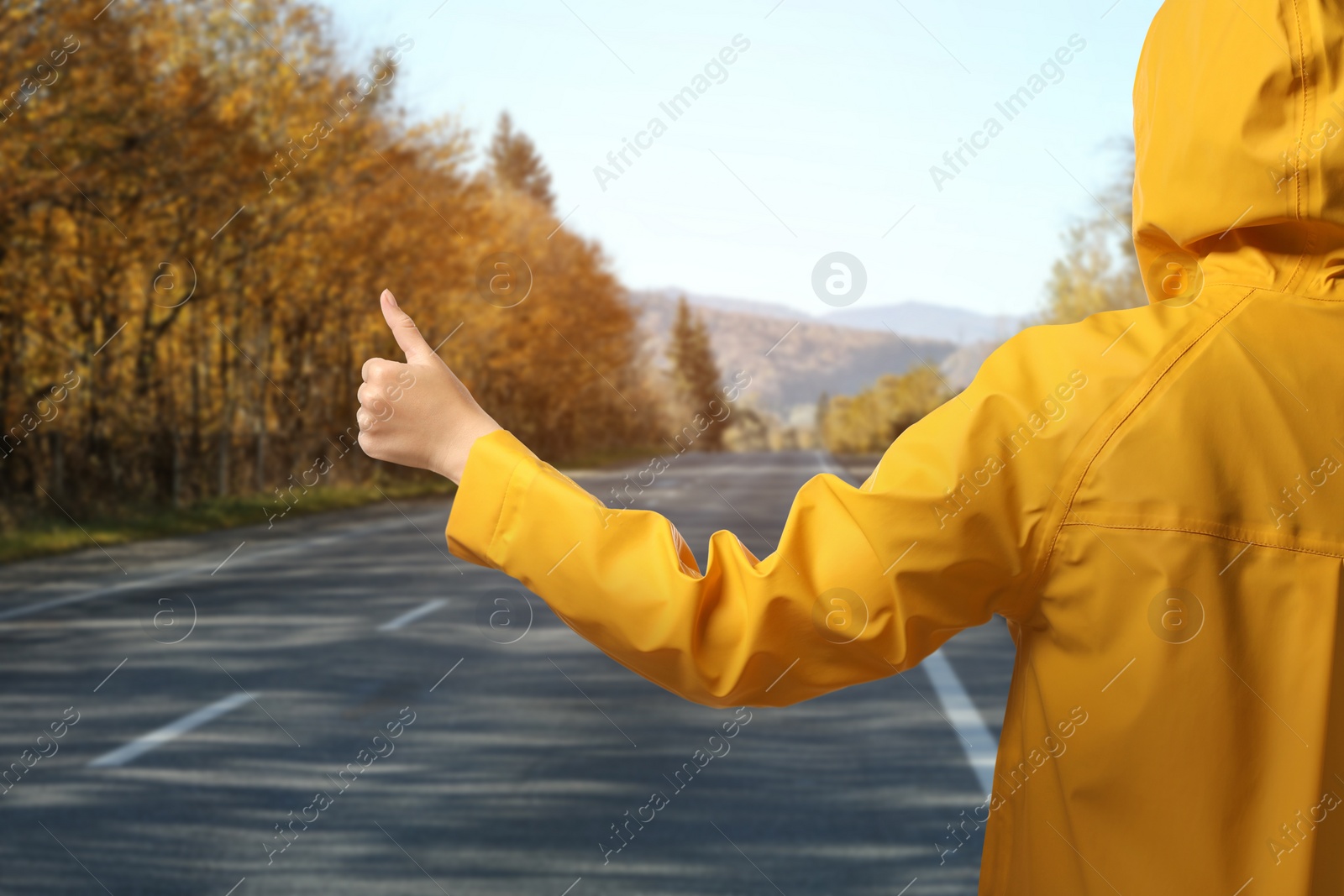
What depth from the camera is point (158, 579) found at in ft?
40.3

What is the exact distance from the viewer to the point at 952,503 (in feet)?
4.22

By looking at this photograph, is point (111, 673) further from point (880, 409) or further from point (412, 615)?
point (880, 409)

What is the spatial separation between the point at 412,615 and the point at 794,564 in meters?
9.25

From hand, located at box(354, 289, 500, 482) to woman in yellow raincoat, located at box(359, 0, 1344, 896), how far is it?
2 centimetres

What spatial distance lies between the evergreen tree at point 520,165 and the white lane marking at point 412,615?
77.5 meters

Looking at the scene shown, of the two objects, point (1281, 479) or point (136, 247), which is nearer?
point (1281, 479)

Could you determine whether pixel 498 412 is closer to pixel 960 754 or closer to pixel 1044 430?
pixel 960 754

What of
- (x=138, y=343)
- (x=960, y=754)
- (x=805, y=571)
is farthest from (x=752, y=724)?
(x=138, y=343)

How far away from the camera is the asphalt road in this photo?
14.2 feet

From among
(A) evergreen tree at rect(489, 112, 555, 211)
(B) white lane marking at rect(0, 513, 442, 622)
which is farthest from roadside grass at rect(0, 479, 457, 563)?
(A) evergreen tree at rect(489, 112, 555, 211)

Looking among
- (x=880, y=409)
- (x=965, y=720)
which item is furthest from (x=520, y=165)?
(x=965, y=720)

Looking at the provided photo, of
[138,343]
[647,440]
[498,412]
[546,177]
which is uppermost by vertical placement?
[546,177]

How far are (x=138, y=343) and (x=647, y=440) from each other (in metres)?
67.7

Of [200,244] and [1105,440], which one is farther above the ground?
[200,244]
